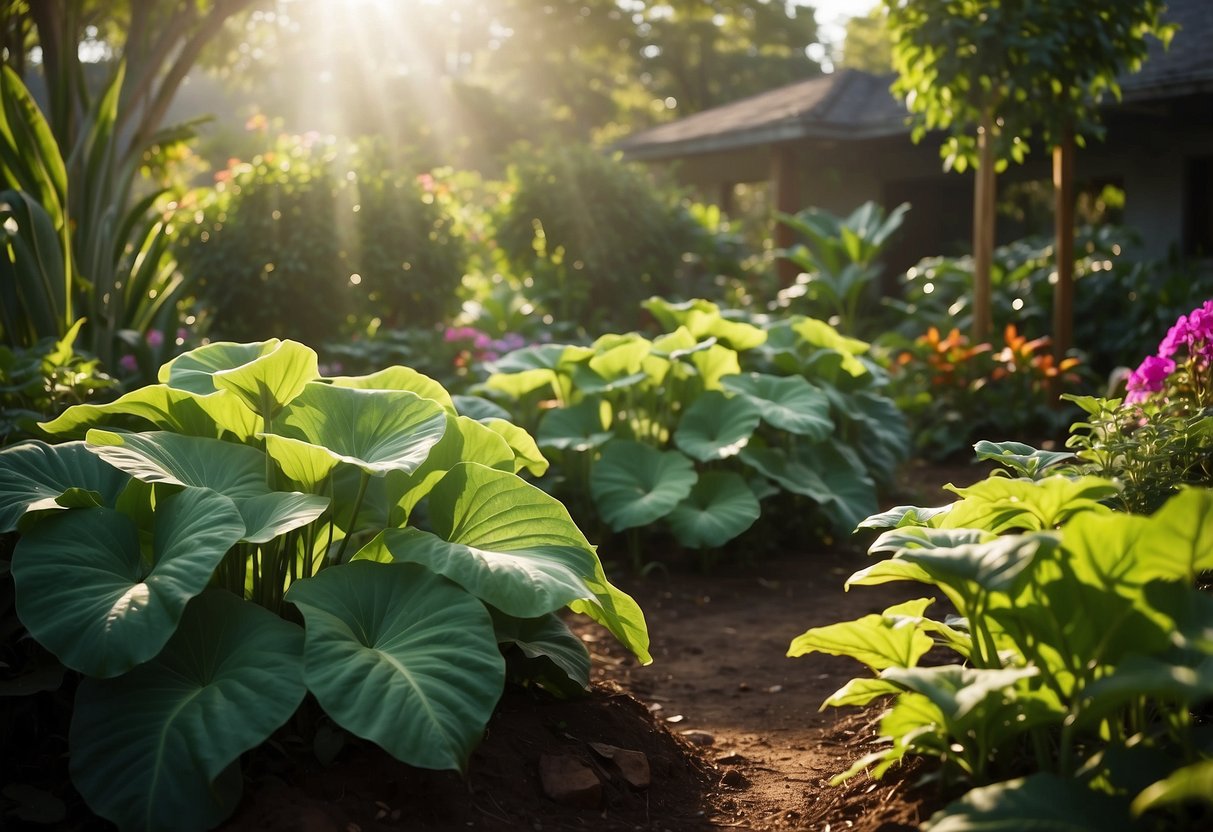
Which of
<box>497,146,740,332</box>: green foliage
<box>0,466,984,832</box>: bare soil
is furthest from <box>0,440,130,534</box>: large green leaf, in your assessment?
<box>497,146,740,332</box>: green foliage

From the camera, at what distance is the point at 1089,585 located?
1.71 meters

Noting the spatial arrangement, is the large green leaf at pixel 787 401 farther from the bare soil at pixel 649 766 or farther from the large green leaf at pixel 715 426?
the bare soil at pixel 649 766

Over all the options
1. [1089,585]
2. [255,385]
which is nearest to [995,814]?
[1089,585]

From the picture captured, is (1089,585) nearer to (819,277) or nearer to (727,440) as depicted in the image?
(727,440)

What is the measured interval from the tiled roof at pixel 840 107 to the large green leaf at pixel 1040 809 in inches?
309

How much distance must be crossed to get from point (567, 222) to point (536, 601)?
24.9 ft

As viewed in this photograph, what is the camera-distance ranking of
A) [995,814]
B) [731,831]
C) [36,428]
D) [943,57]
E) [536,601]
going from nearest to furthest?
1. [995,814]
2. [536,601]
3. [731,831]
4. [36,428]
5. [943,57]

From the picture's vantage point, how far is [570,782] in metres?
2.21

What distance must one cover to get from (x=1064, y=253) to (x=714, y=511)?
14.4 feet

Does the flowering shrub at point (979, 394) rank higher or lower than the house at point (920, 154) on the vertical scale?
lower

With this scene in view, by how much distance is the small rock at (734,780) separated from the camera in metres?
2.50

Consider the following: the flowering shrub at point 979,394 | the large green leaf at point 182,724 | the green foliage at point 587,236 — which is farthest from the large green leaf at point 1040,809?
the green foliage at point 587,236

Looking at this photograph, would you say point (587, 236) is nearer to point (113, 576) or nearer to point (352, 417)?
point (352, 417)

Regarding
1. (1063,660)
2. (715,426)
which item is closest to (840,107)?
(715,426)
